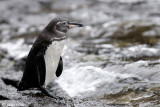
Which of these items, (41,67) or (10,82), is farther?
(10,82)

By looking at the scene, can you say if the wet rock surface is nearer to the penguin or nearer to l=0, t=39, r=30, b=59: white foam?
l=0, t=39, r=30, b=59: white foam

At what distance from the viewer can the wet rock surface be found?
5224 mm

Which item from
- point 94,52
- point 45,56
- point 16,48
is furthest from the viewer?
point 16,48

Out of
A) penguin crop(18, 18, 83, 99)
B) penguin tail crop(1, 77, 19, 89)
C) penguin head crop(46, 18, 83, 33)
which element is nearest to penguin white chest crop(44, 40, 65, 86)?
penguin crop(18, 18, 83, 99)

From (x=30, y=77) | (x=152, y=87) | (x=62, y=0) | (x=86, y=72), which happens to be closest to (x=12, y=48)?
(x=86, y=72)

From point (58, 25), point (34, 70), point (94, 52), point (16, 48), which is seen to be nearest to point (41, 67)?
point (34, 70)

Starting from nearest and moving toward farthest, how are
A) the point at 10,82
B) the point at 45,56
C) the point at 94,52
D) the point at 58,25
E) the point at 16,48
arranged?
the point at 45,56, the point at 58,25, the point at 10,82, the point at 94,52, the point at 16,48

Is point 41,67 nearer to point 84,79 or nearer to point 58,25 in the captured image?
point 58,25

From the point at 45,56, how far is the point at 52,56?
11 cm

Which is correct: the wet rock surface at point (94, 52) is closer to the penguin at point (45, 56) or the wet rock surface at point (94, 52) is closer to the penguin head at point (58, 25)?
the penguin at point (45, 56)

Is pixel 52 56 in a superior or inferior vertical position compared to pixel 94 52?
superior

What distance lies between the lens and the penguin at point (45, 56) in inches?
199

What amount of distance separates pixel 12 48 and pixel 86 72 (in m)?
4.14

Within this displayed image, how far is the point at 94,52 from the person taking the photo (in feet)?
28.2
